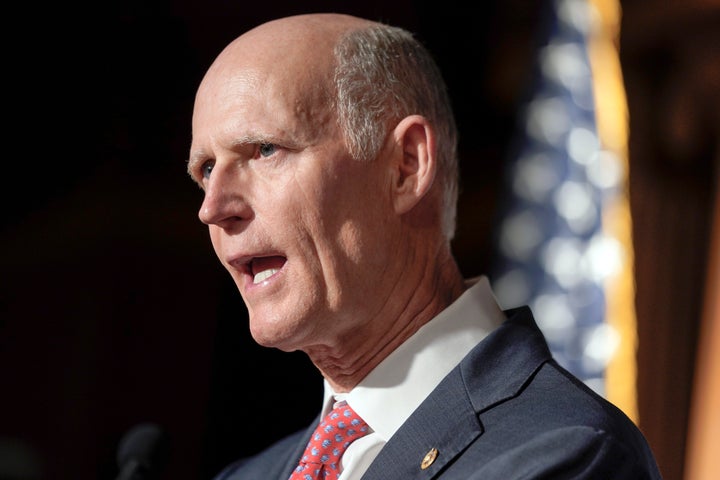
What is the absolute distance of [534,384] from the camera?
165 cm

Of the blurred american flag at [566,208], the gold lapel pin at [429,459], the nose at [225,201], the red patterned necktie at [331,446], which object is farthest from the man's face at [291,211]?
the blurred american flag at [566,208]

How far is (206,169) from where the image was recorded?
6.10 feet

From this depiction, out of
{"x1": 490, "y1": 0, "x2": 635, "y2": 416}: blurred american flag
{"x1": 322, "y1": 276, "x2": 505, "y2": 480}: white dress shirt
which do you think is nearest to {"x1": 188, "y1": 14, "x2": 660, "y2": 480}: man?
{"x1": 322, "y1": 276, "x2": 505, "y2": 480}: white dress shirt

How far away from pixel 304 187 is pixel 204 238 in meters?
1.47

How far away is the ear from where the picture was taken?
1.84m

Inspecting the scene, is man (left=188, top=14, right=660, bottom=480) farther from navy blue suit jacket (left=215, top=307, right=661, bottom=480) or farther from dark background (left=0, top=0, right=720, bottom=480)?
dark background (left=0, top=0, right=720, bottom=480)

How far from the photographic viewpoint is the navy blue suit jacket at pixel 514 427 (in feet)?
4.70

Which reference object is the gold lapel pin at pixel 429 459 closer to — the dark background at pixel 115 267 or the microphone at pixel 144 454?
the microphone at pixel 144 454

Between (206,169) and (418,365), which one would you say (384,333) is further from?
(206,169)

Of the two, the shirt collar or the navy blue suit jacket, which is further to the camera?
the shirt collar

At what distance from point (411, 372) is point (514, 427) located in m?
0.28

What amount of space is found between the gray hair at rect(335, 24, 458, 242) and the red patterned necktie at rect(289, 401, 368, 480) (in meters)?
0.44

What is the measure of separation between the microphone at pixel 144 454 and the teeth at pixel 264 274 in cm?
37

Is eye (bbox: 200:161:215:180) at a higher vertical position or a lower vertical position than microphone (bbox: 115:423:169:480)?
higher
